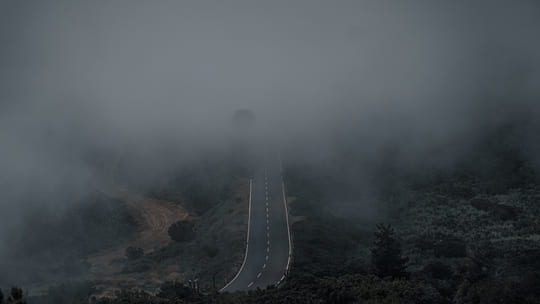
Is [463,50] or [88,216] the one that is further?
[463,50]

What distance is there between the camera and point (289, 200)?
2002 inches

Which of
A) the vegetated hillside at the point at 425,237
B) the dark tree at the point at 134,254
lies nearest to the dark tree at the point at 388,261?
the vegetated hillside at the point at 425,237

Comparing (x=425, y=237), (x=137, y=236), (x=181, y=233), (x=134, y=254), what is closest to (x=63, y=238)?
(x=137, y=236)

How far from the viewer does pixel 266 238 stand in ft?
132

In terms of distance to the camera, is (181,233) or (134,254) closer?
(134,254)

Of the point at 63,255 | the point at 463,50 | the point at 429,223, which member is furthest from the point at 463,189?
the point at 463,50

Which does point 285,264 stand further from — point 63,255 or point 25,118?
point 25,118

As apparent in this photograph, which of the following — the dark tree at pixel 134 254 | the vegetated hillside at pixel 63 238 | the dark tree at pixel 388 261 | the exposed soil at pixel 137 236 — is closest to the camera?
the dark tree at pixel 388 261

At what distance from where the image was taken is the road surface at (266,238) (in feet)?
104

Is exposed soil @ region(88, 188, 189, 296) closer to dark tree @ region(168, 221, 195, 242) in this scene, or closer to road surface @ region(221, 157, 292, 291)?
dark tree @ region(168, 221, 195, 242)

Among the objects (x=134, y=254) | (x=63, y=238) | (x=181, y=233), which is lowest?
(x=134, y=254)

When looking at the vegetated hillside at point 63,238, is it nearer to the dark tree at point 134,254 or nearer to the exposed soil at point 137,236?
the exposed soil at point 137,236

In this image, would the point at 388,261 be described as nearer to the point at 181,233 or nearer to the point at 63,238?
the point at 181,233

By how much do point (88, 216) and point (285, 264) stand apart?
36793 millimetres
